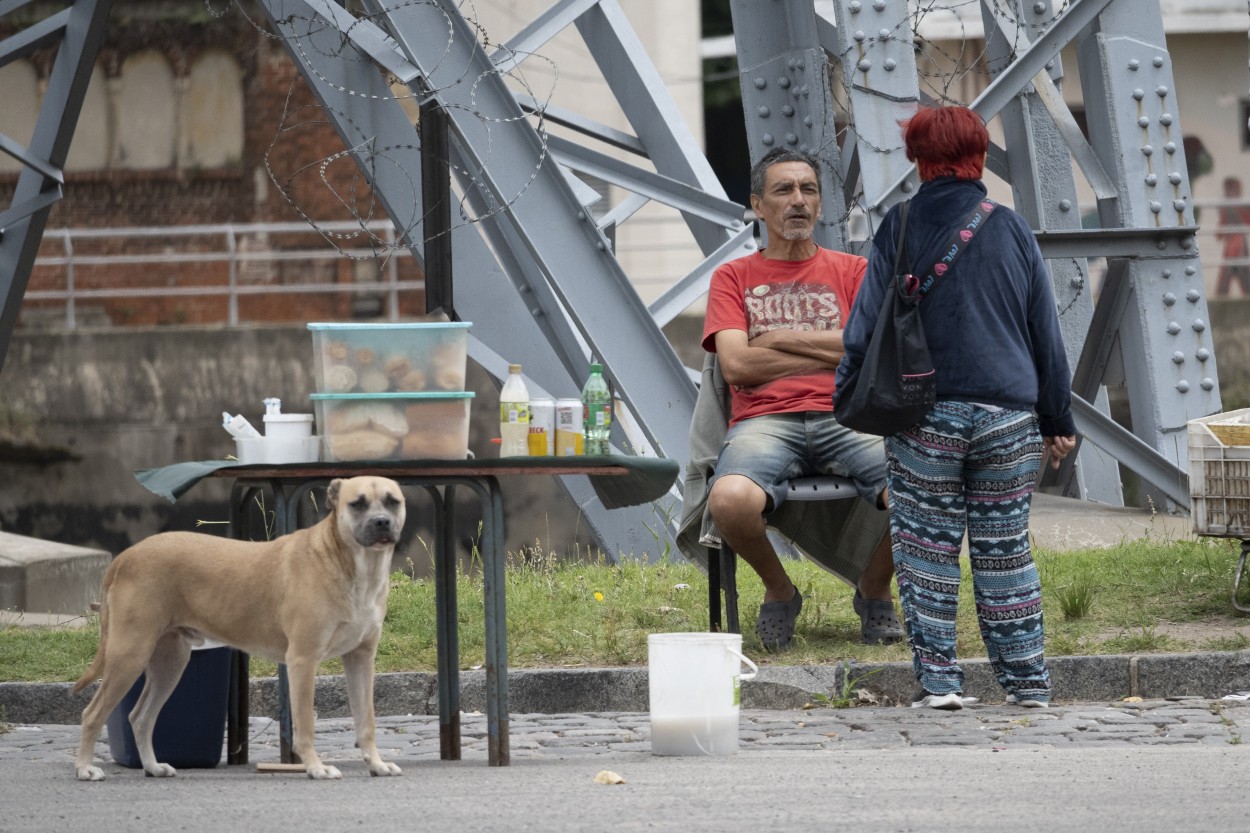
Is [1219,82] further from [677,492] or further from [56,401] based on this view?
[677,492]

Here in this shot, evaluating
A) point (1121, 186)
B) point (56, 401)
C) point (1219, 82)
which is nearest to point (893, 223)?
point (1121, 186)

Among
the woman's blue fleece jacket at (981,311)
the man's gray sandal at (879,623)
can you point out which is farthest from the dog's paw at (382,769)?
the man's gray sandal at (879,623)

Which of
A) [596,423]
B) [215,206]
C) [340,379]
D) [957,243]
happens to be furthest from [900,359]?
[215,206]

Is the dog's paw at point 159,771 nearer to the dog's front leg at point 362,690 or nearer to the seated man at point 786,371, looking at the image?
the dog's front leg at point 362,690

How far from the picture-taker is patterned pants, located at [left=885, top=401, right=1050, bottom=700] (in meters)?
6.59

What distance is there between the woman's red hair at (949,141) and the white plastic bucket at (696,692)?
6.01 ft

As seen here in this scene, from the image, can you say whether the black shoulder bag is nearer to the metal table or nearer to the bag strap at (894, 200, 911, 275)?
the bag strap at (894, 200, 911, 275)

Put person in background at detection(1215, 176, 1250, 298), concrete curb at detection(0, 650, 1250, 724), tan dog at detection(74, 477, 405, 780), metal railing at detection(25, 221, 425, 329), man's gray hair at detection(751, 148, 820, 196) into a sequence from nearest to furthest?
tan dog at detection(74, 477, 405, 780) < concrete curb at detection(0, 650, 1250, 724) < man's gray hair at detection(751, 148, 820, 196) < metal railing at detection(25, 221, 425, 329) < person in background at detection(1215, 176, 1250, 298)

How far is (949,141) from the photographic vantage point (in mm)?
6633

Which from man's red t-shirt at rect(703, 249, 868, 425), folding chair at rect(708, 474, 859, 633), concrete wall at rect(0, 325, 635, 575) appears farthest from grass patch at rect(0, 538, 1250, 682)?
concrete wall at rect(0, 325, 635, 575)

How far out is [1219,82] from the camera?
33250 mm

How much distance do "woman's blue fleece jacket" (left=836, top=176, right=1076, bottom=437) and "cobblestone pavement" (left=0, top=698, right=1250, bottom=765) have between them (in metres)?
1.01

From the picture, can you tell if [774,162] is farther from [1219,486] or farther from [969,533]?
[1219,486]

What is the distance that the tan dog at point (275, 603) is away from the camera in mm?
5621
